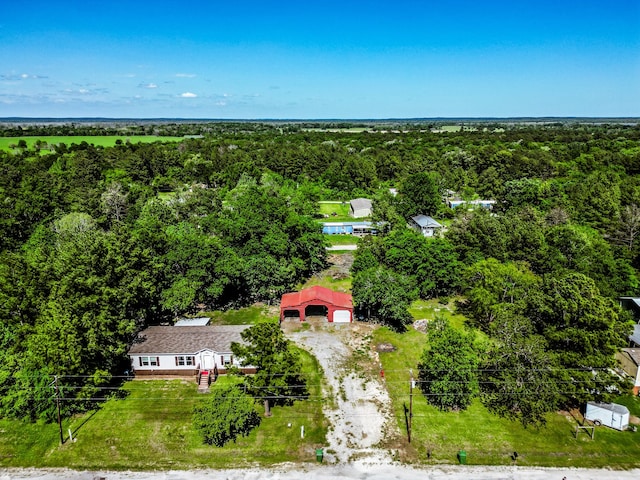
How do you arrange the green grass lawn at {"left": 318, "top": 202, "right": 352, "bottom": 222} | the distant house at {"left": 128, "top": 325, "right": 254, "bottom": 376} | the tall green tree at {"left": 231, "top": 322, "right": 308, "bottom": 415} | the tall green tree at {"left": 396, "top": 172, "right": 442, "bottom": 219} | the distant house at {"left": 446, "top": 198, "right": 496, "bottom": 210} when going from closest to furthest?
the tall green tree at {"left": 231, "top": 322, "right": 308, "bottom": 415} → the distant house at {"left": 128, "top": 325, "right": 254, "bottom": 376} → the tall green tree at {"left": 396, "top": 172, "right": 442, "bottom": 219} → the green grass lawn at {"left": 318, "top": 202, "right": 352, "bottom": 222} → the distant house at {"left": 446, "top": 198, "right": 496, "bottom": 210}

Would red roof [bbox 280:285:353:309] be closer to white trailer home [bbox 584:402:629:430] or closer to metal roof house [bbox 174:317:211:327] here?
metal roof house [bbox 174:317:211:327]

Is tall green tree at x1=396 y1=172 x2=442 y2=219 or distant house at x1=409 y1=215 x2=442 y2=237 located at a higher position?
tall green tree at x1=396 y1=172 x2=442 y2=219

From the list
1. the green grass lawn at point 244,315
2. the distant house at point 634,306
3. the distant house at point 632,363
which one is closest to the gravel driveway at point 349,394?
the green grass lawn at point 244,315

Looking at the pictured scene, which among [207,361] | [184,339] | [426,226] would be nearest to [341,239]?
[426,226]

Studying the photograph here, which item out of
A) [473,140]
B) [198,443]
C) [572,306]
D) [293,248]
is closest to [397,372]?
[572,306]

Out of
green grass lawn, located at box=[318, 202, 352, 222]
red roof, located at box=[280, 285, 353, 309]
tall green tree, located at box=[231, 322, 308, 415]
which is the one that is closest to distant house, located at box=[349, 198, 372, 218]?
green grass lawn, located at box=[318, 202, 352, 222]
